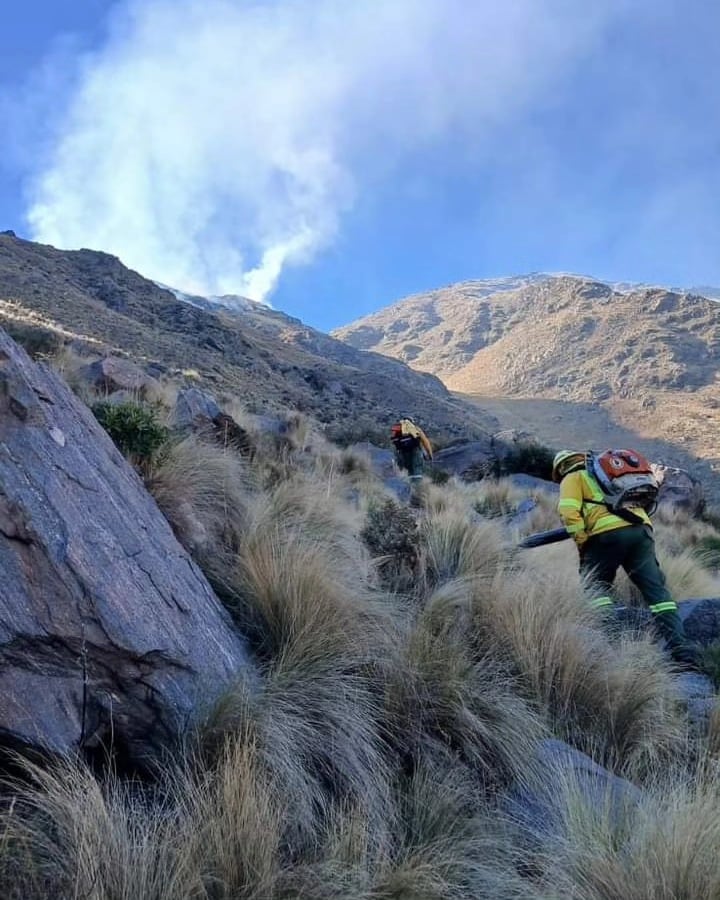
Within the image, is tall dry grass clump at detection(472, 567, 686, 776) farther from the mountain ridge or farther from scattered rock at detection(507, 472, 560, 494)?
the mountain ridge

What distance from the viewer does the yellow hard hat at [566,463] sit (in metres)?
6.96

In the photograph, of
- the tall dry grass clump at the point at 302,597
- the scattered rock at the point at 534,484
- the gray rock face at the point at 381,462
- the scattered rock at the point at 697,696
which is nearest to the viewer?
the tall dry grass clump at the point at 302,597

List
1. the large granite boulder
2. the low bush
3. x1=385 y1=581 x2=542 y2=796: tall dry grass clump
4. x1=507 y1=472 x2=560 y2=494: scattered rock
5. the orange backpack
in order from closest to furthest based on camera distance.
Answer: x1=385 y1=581 x2=542 y2=796: tall dry grass clump < the low bush < the orange backpack < the large granite boulder < x1=507 y1=472 x2=560 y2=494: scattered rock

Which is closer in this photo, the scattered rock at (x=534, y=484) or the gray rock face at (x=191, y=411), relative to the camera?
the gray rock face at (x=191, y=411)

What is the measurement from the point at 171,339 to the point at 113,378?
2705 centimetres

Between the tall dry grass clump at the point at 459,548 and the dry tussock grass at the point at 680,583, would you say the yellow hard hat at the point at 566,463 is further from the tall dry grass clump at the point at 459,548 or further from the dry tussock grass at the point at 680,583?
the dry tussock grass at the point at 680,583

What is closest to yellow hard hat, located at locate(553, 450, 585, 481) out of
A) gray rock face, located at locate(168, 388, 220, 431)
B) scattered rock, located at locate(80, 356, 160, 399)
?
gray rock face, located at locate(168, 388, 220, 431)

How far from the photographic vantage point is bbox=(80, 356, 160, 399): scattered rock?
10335 millimetres

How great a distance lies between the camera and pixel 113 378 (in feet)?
35.9

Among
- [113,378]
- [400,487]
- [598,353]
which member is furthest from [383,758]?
[598,353]

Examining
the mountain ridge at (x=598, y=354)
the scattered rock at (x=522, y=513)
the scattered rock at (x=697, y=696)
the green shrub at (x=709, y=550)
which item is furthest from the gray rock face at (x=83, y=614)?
the mountain ridge at (x=598, y=354)

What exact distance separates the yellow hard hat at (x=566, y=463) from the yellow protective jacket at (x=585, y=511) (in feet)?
1.22

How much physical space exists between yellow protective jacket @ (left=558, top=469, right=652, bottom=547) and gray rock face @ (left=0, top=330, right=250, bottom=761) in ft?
13.1

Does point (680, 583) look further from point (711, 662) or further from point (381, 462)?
point (381, 462)
